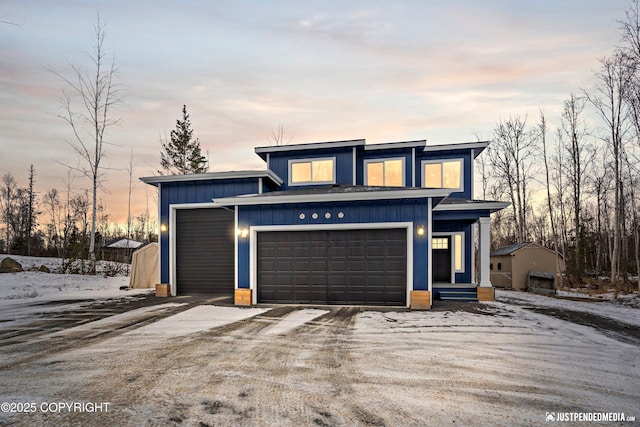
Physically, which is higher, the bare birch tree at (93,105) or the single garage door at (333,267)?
the bare birch tree at (93,105)

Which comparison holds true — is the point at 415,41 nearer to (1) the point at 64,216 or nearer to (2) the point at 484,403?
(2) the point at 484,403

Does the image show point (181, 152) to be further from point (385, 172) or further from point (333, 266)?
point (333, 266)

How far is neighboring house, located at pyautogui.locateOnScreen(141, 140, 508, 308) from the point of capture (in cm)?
930

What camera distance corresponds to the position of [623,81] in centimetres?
1515

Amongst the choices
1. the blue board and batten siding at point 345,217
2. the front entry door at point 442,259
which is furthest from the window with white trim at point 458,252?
the blue board and batten siding at point 345,217

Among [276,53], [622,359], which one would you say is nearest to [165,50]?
[276,53]

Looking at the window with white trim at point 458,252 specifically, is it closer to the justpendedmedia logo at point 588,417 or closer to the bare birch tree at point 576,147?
the justpendedmedia logo at point 588,417

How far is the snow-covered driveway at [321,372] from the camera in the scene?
3.17 metres

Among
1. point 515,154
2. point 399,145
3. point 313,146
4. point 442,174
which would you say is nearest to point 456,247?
point 442,174

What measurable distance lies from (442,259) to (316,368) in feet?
34.3

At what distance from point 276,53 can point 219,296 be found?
10381 millimetres

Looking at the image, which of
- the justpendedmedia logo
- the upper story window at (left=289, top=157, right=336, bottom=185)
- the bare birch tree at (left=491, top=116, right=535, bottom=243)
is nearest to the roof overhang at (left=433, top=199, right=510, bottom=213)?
the upper story window at (left=289, top=157, right=336, bottom=185)

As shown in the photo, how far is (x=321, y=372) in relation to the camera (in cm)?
429

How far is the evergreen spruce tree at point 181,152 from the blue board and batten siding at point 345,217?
70.2ft
